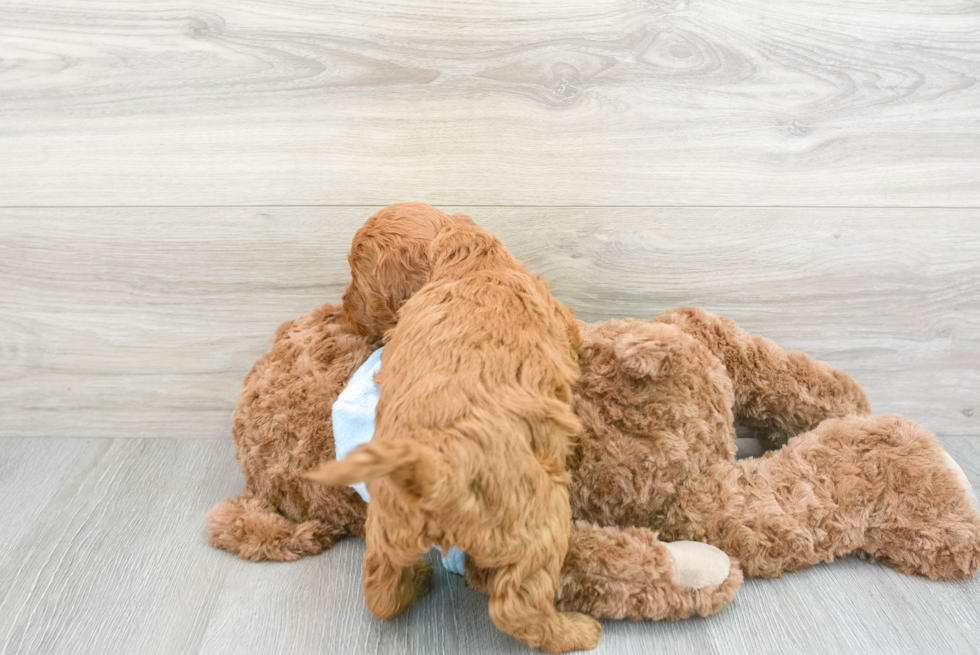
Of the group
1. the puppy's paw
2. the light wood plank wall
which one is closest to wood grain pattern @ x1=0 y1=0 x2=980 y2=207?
the light wood plank wall

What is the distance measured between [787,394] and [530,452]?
0.41 m

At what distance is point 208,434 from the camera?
104cm

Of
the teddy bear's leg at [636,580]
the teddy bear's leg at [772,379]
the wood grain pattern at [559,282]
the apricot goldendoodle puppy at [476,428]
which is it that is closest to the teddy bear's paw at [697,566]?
the teddy bear's leg at [636,580]

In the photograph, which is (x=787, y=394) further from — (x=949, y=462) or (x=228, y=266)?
(x=228, y=266)

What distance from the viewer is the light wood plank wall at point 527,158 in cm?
84

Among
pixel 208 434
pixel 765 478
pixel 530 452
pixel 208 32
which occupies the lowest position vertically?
pixel 208 434

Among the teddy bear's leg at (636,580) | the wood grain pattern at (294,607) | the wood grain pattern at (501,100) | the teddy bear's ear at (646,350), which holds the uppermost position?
the wood grain pattern at (501,100)

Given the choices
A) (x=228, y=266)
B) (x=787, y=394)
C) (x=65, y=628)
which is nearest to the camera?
(x=65, y=628)

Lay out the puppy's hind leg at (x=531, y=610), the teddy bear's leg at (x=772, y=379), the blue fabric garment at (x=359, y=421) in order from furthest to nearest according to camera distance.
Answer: the teddy bear's leg at (x=772, y=379) < the blue fabric garment at (x=359, y=421) < the puppy's hind leg at (x=531, y=610)

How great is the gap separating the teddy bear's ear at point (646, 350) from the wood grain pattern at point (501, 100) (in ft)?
0.87

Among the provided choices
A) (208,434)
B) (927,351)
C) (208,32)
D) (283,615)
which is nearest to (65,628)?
(283,615)

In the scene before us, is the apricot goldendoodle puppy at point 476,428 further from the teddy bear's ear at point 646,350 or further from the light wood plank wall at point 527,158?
the light wood plank wall at point 527,158

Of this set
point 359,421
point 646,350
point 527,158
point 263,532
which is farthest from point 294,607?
point 527,158

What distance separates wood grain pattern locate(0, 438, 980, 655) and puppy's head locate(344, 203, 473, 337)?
1.04 feet
